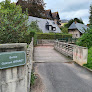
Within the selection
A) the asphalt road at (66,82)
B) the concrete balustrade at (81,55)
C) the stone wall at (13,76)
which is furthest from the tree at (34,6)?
the stone wall at (13,76)

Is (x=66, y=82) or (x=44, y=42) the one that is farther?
(x=44, y=42)

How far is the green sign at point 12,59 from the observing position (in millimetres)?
2532

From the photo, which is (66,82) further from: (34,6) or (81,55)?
(34,6)

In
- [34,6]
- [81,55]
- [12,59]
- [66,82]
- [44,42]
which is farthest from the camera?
[34,6]

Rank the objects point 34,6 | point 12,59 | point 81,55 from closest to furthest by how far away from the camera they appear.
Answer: point 12,59
point 81,55
point 34,6

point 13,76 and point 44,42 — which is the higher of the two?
point 44,42

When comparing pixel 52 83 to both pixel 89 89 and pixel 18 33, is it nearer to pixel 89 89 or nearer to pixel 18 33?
pixel 89 89

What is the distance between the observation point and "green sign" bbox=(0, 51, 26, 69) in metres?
2.53

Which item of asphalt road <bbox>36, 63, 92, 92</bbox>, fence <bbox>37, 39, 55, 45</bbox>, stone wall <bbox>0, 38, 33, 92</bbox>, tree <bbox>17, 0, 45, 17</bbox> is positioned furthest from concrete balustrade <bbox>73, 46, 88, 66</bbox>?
tree <bbox>17, 0, 45, 17</bbox>

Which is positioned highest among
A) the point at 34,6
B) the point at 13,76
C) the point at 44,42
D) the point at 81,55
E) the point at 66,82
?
the point at 34,6

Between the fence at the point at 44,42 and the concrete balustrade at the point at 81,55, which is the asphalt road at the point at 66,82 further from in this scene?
the fence at the point at 44,42

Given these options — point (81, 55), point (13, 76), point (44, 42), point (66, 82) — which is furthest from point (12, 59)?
point (44, 42)

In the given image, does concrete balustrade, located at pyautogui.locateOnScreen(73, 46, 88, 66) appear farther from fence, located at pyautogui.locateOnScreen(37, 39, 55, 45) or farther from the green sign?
fence, located at pyautogui.locateOnScreen(37, 39, 55, 45)

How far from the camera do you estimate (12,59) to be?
105 inches
